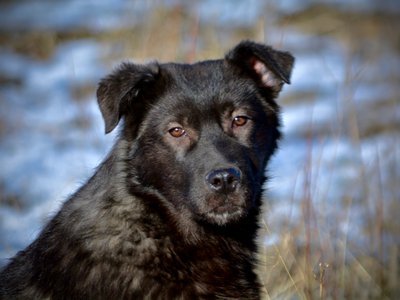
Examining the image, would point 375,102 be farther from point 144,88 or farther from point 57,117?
point 144,88

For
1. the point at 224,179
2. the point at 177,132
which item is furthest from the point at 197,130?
the point at 224,179

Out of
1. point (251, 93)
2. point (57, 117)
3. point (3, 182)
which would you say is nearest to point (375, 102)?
point (57, 117)

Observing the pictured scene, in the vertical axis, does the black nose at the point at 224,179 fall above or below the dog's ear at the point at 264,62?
below

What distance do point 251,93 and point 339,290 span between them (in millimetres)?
1888

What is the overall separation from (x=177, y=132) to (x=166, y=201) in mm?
443

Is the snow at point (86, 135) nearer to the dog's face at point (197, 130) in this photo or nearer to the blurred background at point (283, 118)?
the blurred background at point (283, 118)

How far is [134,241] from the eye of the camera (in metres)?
4.48

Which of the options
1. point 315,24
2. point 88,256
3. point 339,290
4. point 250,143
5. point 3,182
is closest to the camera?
point 88,256

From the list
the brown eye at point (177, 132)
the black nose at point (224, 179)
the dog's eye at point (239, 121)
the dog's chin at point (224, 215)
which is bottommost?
the dog's chin at point (224, 215)

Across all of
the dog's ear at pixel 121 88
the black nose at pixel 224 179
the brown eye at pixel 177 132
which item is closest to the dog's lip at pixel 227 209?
the black nose at pixel 224 179

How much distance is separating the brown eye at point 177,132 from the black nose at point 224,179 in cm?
38

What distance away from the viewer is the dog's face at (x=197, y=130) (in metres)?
4.57

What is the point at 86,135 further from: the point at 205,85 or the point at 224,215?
the point at 224,215

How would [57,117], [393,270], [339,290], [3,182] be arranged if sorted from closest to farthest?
[339,290] → [393,270] → [3,182] → [57,117]
